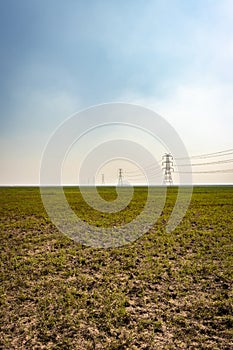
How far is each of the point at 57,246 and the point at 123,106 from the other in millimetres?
8738

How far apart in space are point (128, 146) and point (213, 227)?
8.37m

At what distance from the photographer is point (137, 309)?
10.0 m

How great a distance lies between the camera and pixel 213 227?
66.7 feet

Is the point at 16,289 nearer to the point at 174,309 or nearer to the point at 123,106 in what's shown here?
the point at 174,309

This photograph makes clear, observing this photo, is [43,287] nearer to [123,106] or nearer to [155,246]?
[155,246]

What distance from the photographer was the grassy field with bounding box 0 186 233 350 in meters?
8.59

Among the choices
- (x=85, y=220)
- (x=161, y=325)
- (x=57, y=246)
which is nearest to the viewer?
(x=161, y=325)

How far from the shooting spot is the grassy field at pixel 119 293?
8586mm

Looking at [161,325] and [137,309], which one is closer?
[161,325]

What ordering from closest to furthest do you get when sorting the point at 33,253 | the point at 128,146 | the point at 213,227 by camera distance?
1. the point at 33,253
2. the point at 128,146
3. the point at 213,227

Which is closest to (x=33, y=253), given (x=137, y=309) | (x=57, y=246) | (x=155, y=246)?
(x=57, y=246)

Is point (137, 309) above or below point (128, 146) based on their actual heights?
below

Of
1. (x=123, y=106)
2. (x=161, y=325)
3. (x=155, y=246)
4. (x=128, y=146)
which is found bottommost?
(x=161, y=325)

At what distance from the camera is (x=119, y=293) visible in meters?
11.1
